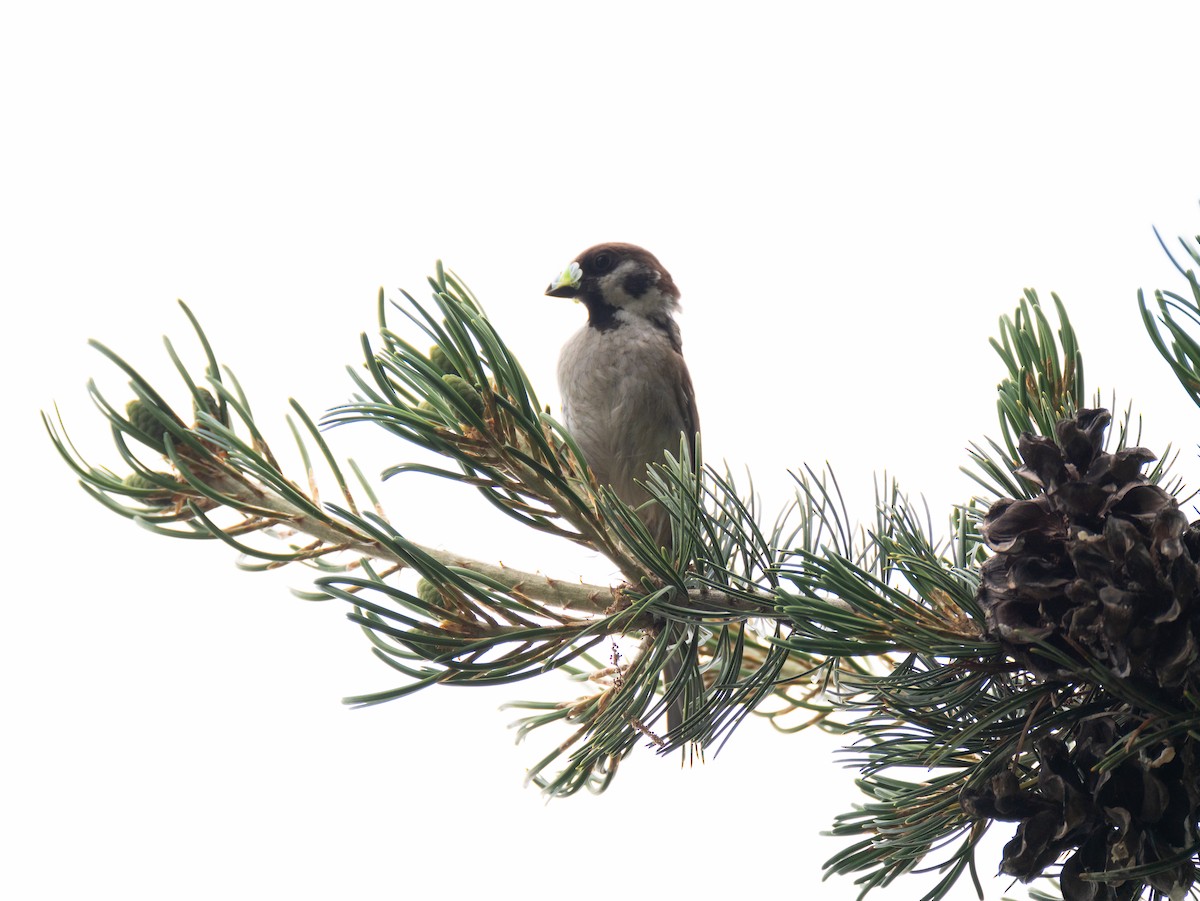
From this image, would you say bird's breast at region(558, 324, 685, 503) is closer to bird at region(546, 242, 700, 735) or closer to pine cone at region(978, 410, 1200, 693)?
bird at region(546, 242, 700, 735)

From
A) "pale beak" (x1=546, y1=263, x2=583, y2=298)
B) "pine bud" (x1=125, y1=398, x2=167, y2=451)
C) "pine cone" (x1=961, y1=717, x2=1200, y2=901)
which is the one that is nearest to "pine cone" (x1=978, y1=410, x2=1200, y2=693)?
"pine cone" (x1=961, y1=717, x2=1200, y2=901)

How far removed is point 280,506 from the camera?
964 mm

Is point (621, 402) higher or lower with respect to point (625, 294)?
lower

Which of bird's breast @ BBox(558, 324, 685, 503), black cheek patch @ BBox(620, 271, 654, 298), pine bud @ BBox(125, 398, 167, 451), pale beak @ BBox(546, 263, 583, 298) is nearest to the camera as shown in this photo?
pine bud @ BBox(125, 398, 167, 451)

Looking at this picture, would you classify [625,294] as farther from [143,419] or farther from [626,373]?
[143,419]

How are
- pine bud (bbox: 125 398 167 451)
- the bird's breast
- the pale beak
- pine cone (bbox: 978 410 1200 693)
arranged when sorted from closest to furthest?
pine cone (bbox: 978 410 1200 693)
pine bud (bbox: 125 398 167 451)
the bird's breast
the pale beak

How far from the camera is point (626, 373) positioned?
2.06 m

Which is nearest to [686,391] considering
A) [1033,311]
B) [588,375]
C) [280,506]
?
[588,375]

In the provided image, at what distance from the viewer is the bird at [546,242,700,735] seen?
2023 millimetres

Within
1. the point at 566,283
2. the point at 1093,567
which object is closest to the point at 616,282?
the point at 566,283

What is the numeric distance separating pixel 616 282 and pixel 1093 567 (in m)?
1.54

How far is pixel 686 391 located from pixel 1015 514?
1358 millimetres

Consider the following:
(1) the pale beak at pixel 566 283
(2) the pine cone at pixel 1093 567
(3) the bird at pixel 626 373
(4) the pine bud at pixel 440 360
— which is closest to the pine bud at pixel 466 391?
(4) the pine bud at pixel 440 360

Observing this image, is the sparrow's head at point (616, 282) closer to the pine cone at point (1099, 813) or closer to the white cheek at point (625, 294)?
the white cheek at point (625, 294)
